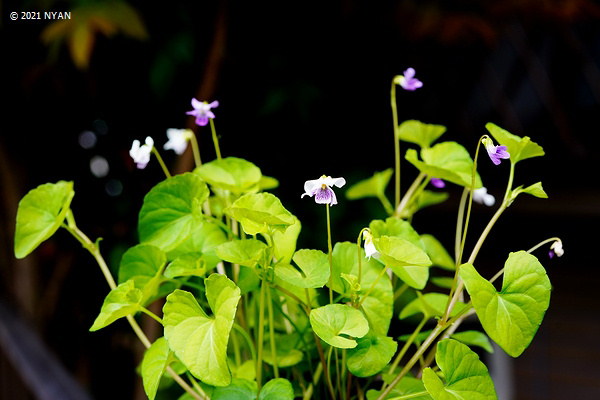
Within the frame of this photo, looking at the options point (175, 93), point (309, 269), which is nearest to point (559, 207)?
point (175, 93)

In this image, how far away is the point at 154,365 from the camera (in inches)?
14.8

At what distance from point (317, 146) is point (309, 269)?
1.19 metres

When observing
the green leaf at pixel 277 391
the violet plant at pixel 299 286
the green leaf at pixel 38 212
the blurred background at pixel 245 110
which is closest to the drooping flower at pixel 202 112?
the violet plant at pixel 299 286

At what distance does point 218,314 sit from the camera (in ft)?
1.07

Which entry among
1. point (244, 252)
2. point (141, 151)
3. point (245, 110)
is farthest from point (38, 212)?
point (245, 110)

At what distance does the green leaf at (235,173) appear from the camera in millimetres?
437

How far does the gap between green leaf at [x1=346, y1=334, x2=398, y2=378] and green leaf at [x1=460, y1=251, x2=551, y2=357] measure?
7cm

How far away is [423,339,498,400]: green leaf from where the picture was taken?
33 centimetres

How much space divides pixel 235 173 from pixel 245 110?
1025 millimetres

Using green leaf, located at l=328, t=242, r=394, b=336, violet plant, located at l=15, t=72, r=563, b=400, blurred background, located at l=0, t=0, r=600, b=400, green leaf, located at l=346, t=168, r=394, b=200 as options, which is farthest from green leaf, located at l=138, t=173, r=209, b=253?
blurred background, located at l=0, t=0, r=600, b=400

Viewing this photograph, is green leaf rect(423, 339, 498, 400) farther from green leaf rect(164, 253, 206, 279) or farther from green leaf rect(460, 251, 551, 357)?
green leaf rect(164, 253, 206, 279)

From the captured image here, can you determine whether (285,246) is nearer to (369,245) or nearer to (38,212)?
(369,245)

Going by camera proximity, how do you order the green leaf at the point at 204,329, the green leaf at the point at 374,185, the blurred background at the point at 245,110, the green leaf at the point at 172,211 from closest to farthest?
the green leaf at the point at 204,329 → the green leaf at the point at 172,211 → the green leaf at the point at 374,185 → the blurred background at the point at 245,110

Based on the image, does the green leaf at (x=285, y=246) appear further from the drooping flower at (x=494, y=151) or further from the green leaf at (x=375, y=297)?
the drooping flower at (x=494, y=151)
